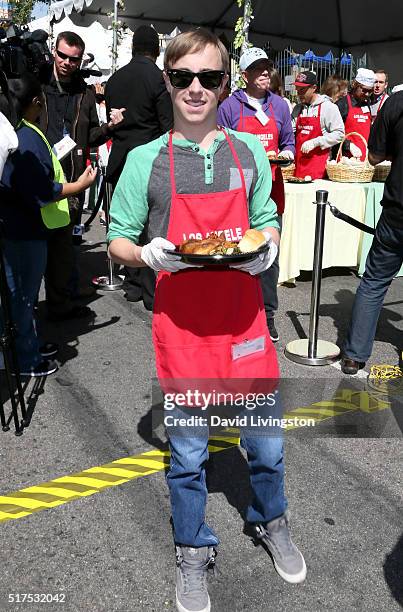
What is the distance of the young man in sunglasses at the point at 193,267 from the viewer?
2.00m

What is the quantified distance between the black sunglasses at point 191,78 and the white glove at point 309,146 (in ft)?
15.7

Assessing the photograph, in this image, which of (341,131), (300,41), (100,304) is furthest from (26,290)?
(300,41)

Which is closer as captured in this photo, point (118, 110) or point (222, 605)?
point (222, 605)

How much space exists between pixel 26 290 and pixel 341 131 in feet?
13.5

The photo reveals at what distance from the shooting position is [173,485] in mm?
2174

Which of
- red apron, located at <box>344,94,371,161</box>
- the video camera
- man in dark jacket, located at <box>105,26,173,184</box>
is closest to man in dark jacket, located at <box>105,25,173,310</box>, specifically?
man in dark jacket, located at <box>105,26,173,184</box>

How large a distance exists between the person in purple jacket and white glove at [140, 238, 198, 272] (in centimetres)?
258

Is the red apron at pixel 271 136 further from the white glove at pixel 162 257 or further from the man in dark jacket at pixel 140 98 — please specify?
A: the white glove at pixel 162 257

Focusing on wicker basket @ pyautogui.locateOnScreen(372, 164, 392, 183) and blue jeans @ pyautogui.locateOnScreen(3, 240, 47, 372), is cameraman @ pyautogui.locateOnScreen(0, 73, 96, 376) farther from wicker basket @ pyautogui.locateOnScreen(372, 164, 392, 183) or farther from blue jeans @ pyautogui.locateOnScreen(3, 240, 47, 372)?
wicker basket @ pyautogui.locateOnScreen(372, 164, 392, 183)

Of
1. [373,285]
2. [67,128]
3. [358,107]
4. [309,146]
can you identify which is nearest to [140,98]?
[67,128]

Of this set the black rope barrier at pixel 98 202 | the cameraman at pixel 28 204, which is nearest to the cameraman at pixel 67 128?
the cameraman at pixel 28 204

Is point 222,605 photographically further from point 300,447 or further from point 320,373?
point 320,373

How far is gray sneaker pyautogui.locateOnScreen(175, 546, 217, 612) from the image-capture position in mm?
2170

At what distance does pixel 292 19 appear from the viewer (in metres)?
15.8
